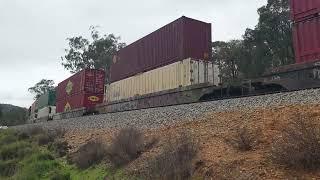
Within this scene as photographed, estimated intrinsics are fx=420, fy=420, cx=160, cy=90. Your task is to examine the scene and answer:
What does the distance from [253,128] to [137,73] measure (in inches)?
555

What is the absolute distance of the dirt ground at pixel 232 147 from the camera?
293 inches

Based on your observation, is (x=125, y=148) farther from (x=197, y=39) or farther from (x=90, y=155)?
(x=197, y=39)

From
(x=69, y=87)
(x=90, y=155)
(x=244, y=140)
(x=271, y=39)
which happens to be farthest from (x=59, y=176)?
(x=271, y=39)

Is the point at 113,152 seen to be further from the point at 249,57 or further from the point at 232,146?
the point at 249,57

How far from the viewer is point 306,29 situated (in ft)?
42.5

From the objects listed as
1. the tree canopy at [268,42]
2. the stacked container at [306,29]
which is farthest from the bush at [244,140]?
the tree canopy at [268,42]

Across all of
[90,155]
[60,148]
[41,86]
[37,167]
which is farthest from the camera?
[41,86]

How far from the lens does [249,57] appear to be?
4247 cm

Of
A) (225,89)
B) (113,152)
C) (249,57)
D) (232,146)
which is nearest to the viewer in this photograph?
(232,146)

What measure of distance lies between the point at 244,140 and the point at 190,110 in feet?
17.4

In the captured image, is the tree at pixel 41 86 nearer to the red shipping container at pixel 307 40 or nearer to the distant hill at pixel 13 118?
the distant hill at pixel 13 118

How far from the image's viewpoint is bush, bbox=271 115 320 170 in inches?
277

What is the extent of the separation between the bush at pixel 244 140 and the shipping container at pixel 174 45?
1022 cm

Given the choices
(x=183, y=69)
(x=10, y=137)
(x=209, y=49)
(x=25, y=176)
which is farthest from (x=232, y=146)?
(x=10, y=137)
